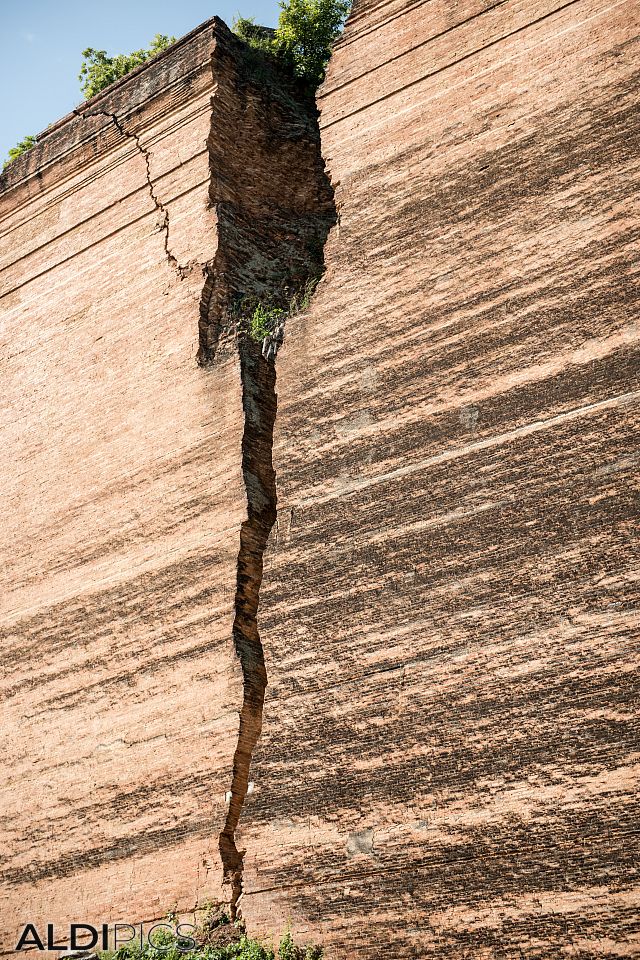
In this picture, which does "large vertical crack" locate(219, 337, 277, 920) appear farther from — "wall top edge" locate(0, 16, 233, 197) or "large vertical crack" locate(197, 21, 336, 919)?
"wall top edge" locate(0, 16, 233, 197)

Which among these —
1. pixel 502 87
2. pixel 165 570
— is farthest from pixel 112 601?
pixel 502 87

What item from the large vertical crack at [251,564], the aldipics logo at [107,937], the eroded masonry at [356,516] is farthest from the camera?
the large vertical crack at [251,564]

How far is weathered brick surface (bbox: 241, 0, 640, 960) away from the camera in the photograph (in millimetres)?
4691

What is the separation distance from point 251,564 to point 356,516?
0.90 meters

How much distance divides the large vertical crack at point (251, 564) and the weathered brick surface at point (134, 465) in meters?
0.04

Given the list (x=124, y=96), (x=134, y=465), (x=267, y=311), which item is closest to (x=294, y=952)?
(x=134, y=465)

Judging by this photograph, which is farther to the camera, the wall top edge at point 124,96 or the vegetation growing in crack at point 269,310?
the wall top edge at point 124,96

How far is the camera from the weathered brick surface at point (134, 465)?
6.09 m

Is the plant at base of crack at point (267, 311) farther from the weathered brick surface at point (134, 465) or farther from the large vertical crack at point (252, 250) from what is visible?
the weathered brick surface at point (134, 465)

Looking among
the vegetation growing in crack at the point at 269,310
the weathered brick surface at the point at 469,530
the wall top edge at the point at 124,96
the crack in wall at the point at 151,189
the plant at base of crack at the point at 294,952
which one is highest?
the wall top edge at the point at 124,96

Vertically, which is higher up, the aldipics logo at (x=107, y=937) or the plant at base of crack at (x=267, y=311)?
the plant at base of crack at (x=267, y=311)

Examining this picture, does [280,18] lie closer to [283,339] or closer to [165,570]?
[283,339]

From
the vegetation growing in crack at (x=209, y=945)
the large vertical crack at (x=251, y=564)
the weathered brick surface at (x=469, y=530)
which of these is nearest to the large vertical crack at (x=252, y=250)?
the large vertical crack at (x=251, y=564)

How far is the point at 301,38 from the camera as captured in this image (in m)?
9.18
